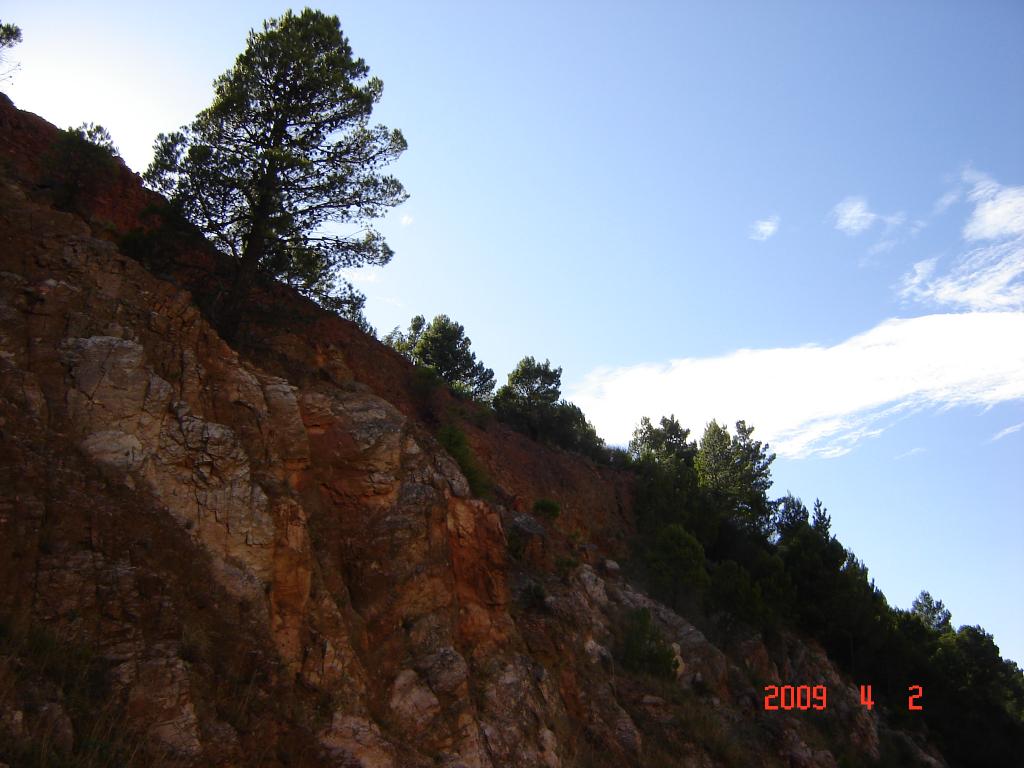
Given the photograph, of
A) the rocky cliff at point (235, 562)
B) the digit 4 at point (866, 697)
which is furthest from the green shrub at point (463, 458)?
the digit 4 at point (866, 697)

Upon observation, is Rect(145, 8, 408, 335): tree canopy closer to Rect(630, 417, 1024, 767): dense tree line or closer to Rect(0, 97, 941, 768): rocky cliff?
Rect(0, 97, 941, 768): rocky cliff

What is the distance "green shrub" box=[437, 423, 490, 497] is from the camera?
1797 cm

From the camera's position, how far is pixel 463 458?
1856 cm

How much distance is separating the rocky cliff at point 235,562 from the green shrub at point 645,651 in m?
0.48

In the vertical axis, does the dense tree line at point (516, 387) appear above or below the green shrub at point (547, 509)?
above

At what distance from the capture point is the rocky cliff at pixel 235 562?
7.32m

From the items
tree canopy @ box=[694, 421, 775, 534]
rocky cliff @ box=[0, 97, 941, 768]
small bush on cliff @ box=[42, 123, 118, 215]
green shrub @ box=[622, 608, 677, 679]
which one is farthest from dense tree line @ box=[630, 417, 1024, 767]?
small bush on cliff @ box=[42, 123, 118, 215]

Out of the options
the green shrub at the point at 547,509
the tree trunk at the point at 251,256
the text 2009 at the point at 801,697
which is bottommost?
the text 2009 at the point at 801,697

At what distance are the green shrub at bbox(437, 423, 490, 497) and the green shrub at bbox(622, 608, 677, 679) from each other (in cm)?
499

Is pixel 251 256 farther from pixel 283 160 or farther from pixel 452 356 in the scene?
pixel 452 356

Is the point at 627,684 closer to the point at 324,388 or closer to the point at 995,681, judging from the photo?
the point at 324,388

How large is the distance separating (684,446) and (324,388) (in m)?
37.6

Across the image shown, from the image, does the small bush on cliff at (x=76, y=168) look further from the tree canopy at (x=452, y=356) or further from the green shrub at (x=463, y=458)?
the tree canopy at (x=452, y=356)

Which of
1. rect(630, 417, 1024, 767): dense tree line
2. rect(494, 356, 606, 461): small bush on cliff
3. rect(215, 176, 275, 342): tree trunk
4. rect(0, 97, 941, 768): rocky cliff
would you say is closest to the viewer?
rect(0, 97, 941, 768): rocky cliff
